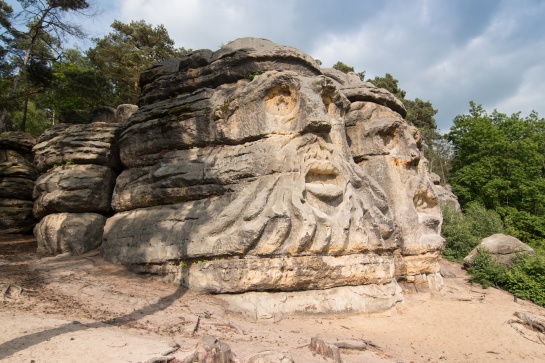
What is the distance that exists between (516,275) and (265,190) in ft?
40.2

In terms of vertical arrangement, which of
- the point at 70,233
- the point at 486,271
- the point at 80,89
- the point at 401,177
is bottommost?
the point at 486,271

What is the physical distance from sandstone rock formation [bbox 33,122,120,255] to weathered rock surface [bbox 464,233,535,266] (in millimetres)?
16616

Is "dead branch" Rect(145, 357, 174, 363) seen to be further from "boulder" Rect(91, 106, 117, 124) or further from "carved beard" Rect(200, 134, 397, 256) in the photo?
"boulder" Rect(91, 106, 117, 124)

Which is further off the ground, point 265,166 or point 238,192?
point 265,166

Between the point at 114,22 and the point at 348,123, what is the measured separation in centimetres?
2086

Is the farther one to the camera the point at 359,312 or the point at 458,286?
the point at 458,286

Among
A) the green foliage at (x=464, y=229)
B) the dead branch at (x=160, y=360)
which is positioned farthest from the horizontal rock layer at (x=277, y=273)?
the green foliage at (x=464, y=229)

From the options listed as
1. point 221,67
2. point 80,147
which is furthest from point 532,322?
point 80,147

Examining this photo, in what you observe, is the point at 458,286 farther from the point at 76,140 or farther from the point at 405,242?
the point at 76,140

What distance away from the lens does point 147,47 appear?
25.6 meters

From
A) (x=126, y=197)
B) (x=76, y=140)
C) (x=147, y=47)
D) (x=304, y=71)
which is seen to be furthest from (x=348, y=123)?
(x=147, y=47)

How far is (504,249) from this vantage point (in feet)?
56.9

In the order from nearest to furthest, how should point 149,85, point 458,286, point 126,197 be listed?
point 126,197 < point 149,85 < point 458,286

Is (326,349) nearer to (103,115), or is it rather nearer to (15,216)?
(103,115)
